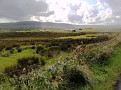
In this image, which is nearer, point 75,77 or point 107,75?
point 75,77

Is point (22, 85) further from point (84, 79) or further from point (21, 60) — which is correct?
point (21, 60)

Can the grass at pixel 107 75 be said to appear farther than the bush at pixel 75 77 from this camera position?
Yes

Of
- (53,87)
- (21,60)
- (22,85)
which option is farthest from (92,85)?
(21,60)

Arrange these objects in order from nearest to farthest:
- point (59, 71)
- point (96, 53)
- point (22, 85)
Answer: point (22, 85) → point (59, 71) → point (96, 53)

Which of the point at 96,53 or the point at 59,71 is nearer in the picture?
the point at 59,71

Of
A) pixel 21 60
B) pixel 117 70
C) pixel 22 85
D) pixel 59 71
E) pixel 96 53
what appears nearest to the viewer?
pixel 22 85

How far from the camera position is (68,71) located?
59.0 feet

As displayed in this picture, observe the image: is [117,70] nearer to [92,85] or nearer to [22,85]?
[92,85]

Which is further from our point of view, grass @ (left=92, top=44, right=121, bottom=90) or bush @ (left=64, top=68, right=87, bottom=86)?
grass @ (left=92, top=44, right=121, bottom=90)

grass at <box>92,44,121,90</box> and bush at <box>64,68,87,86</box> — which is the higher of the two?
bush at <box>64,68,87,86</box>

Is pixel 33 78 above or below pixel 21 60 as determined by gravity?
above

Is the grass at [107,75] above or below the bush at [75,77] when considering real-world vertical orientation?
below

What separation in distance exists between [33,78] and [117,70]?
1147 cm

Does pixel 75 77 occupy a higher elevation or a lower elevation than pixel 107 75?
higher
